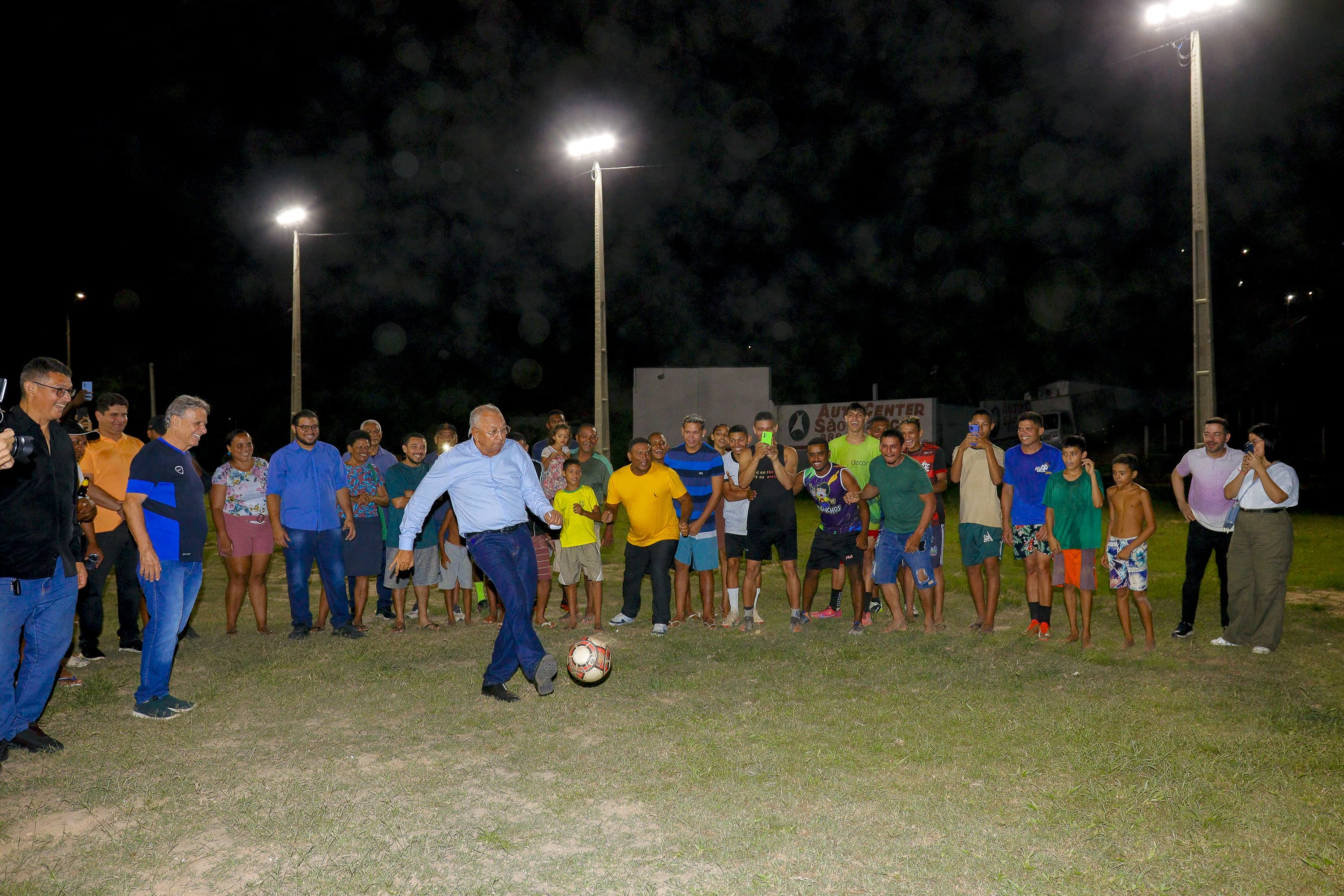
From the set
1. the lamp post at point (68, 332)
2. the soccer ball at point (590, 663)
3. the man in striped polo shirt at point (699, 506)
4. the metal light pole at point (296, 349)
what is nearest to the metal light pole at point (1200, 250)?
the man in striped polo shirt at point (699, 506)

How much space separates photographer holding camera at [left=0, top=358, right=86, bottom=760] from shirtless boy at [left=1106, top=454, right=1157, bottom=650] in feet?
24.7

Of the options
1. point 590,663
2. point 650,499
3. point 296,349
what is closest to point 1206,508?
point 650,499

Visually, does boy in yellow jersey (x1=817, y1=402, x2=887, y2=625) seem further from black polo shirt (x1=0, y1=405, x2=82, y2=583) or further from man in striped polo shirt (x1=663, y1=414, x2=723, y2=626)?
black polo shirt (x1=0, y1=405, x2=82, y2=583)

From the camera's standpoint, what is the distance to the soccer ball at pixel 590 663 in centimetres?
626

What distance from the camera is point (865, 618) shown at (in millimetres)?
8812

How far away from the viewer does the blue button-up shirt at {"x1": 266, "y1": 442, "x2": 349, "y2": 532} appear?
8305mm

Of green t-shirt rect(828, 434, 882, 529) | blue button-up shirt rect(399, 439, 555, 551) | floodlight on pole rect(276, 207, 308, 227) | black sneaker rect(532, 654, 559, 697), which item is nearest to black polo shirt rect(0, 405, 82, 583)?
blue button-up shirt rect(399, 439, 555, 551)

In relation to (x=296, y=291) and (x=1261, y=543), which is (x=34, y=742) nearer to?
(x=1261, y=543)

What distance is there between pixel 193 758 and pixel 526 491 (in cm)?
258

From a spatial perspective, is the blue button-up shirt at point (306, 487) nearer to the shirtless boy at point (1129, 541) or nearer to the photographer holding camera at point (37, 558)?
the photographer holding camera at point (37, 558)

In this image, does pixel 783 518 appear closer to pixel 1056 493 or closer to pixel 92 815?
pixel 1056 493

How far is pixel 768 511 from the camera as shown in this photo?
872 centimetres

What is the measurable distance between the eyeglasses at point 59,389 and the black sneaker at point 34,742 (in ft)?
6.39

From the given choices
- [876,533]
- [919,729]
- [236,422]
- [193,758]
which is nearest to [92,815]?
[193,758]
